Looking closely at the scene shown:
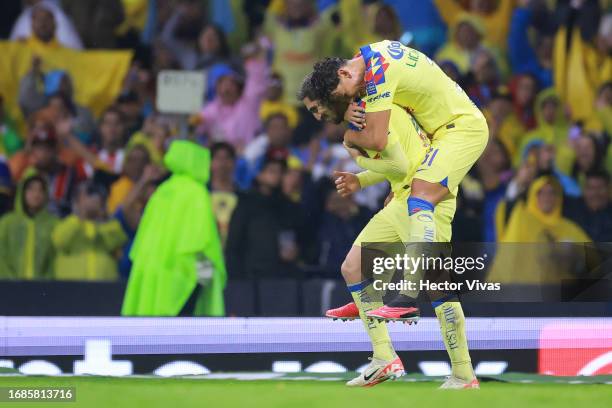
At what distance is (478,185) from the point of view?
1206cm

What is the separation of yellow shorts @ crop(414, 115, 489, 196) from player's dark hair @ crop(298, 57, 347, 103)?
70 centimetres

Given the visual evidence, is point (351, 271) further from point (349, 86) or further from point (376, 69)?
point (376, 69)

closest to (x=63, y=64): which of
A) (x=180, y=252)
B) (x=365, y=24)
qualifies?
(x=365, y=24)

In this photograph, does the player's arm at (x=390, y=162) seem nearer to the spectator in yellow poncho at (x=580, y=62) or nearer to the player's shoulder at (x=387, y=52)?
the player's shoulder at (x=387, y=52)

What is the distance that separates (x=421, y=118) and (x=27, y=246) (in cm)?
486

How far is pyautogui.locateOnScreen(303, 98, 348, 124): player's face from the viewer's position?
7.47 metres

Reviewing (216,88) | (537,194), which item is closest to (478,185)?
(537,194)

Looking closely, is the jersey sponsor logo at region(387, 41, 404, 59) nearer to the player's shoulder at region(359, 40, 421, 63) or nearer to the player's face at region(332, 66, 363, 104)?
the player's shoulder at region(359, 40, 421, 63)

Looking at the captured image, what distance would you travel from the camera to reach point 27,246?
448 inches

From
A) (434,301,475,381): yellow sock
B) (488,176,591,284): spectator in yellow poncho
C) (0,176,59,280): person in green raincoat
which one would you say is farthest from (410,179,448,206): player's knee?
(0,176,59,280): person in green raincoat

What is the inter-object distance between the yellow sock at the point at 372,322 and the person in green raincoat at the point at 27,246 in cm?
435

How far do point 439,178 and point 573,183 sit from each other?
496cm

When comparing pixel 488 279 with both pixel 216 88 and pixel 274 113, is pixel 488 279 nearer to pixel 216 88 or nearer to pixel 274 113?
pixel 274 113
